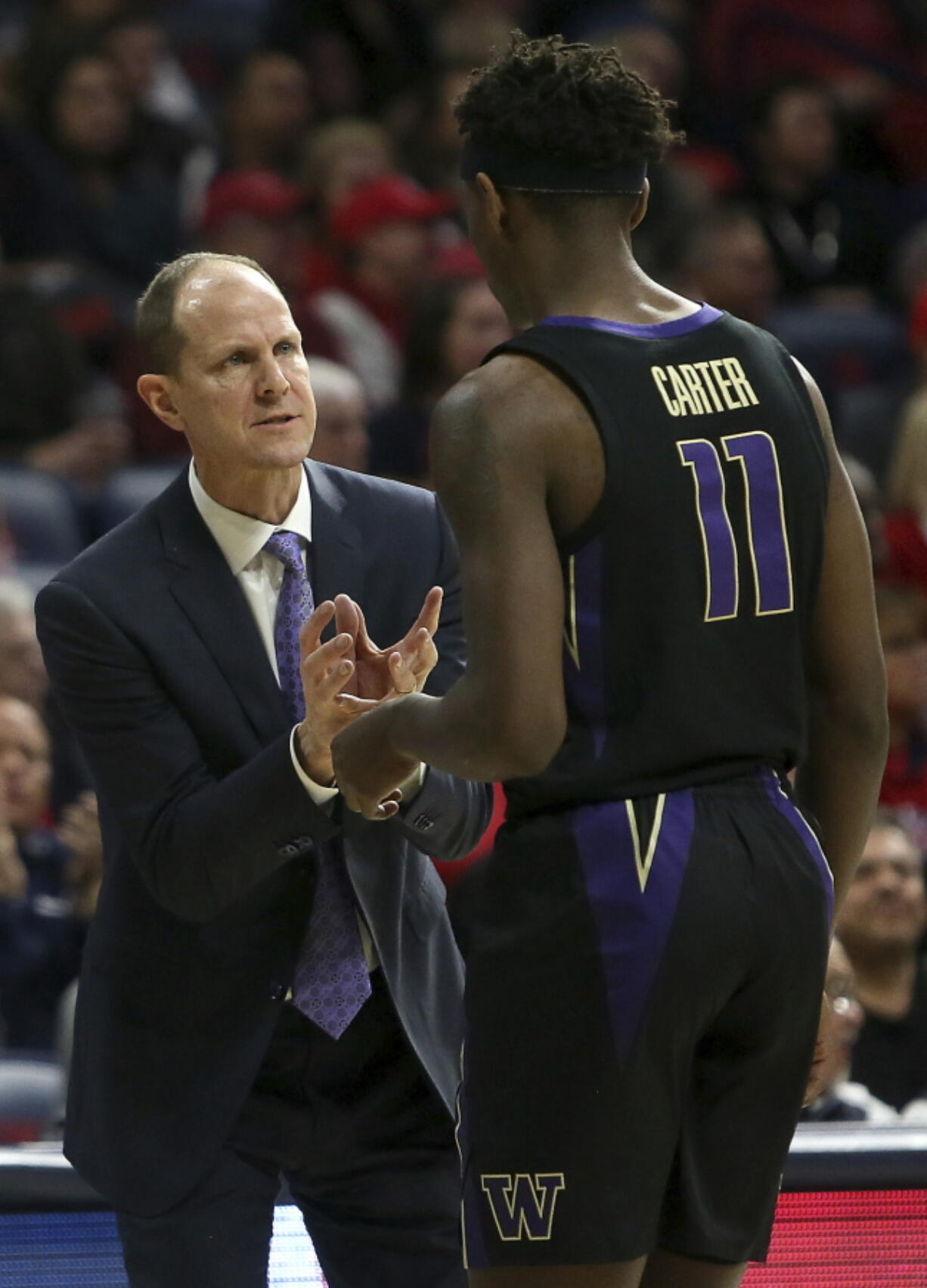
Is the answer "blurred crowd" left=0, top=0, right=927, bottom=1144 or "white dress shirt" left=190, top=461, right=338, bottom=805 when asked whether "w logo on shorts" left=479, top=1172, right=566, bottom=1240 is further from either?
"blurred crowd" left=0, top=0, right=927, bottom=1144

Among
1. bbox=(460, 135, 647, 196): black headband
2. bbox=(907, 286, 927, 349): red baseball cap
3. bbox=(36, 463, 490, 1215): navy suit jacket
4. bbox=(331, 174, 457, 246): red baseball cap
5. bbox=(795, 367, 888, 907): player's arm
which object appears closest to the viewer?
bbox=(460, 135, 647, 196): black headband

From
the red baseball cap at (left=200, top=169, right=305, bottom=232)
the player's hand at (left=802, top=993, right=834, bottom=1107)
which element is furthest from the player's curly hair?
the red baseball cap at (left=200, top=169, right=305, bottom=232)

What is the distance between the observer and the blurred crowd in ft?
16.8

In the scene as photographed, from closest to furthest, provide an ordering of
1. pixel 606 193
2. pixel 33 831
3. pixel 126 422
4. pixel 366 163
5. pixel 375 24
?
1. pixel 606 193
2. pixel 33 831
3. pixel 126 422
4. pixel 366 163
5. pixel 375 24

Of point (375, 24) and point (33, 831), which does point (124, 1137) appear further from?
point (375, 24)

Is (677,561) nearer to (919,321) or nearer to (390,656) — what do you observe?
(390,656)

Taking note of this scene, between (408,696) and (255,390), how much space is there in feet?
1.96

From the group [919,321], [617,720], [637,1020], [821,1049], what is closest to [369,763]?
[617,720]

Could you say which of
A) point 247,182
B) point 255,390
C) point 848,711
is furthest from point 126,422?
point 848,711

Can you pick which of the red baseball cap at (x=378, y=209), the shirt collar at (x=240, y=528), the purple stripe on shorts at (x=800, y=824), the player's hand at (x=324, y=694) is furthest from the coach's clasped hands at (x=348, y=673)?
the red baseball cap at (x=378, y=209)

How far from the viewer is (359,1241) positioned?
9.09 ft

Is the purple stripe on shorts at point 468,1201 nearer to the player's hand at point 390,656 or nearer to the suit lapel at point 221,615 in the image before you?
the player's hand at point 390,656

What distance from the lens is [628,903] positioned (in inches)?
87.9

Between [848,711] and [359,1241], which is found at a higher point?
[848,711]
